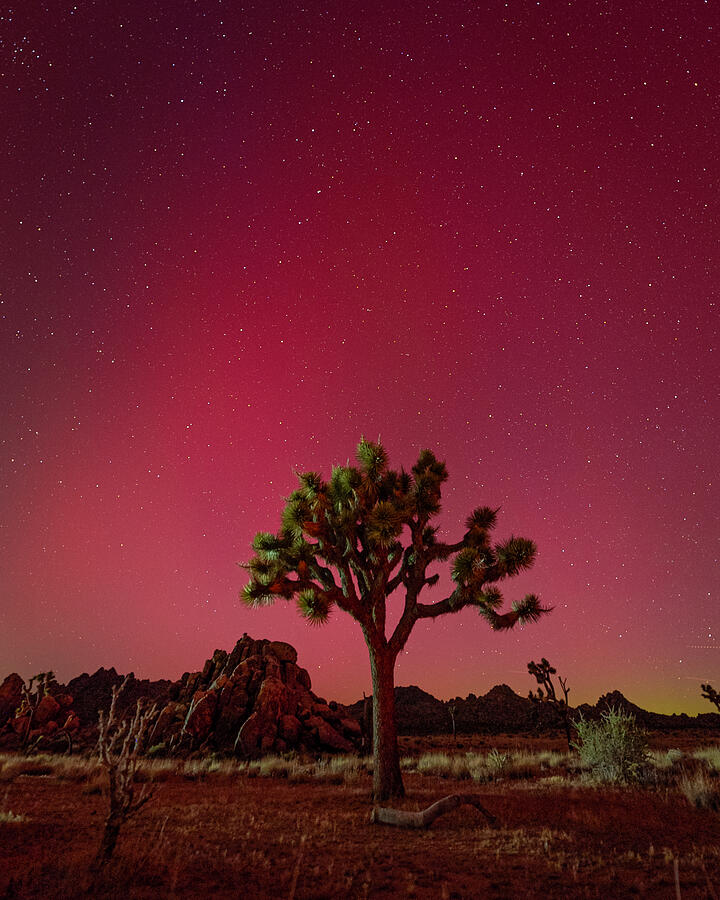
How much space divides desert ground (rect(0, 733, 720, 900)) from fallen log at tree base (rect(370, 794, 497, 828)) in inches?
5.0

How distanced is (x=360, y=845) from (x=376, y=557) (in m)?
6.05

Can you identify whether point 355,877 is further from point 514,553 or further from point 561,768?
point 561,768

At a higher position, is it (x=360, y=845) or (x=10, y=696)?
(x=360, y=845)

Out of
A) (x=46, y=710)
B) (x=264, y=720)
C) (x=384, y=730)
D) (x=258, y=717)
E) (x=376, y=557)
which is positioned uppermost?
(x=376, y=557)

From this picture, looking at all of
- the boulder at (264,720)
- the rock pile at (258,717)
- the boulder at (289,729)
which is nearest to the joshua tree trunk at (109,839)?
the rock pile at (258,717)

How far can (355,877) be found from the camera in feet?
17.9

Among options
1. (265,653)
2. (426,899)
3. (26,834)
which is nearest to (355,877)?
(426,899)

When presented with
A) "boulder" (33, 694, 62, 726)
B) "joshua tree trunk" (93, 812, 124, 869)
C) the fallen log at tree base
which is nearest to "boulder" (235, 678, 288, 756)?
the fallen log at tree base

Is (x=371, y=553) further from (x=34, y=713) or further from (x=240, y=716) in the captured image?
(x=34, y=713)

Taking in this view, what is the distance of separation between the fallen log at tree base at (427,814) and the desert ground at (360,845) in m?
0.13

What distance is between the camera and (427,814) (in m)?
7.64

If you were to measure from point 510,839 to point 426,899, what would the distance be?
2.79 meters

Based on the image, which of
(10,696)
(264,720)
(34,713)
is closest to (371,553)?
(264,720)

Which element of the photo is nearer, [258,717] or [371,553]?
[371,553]
